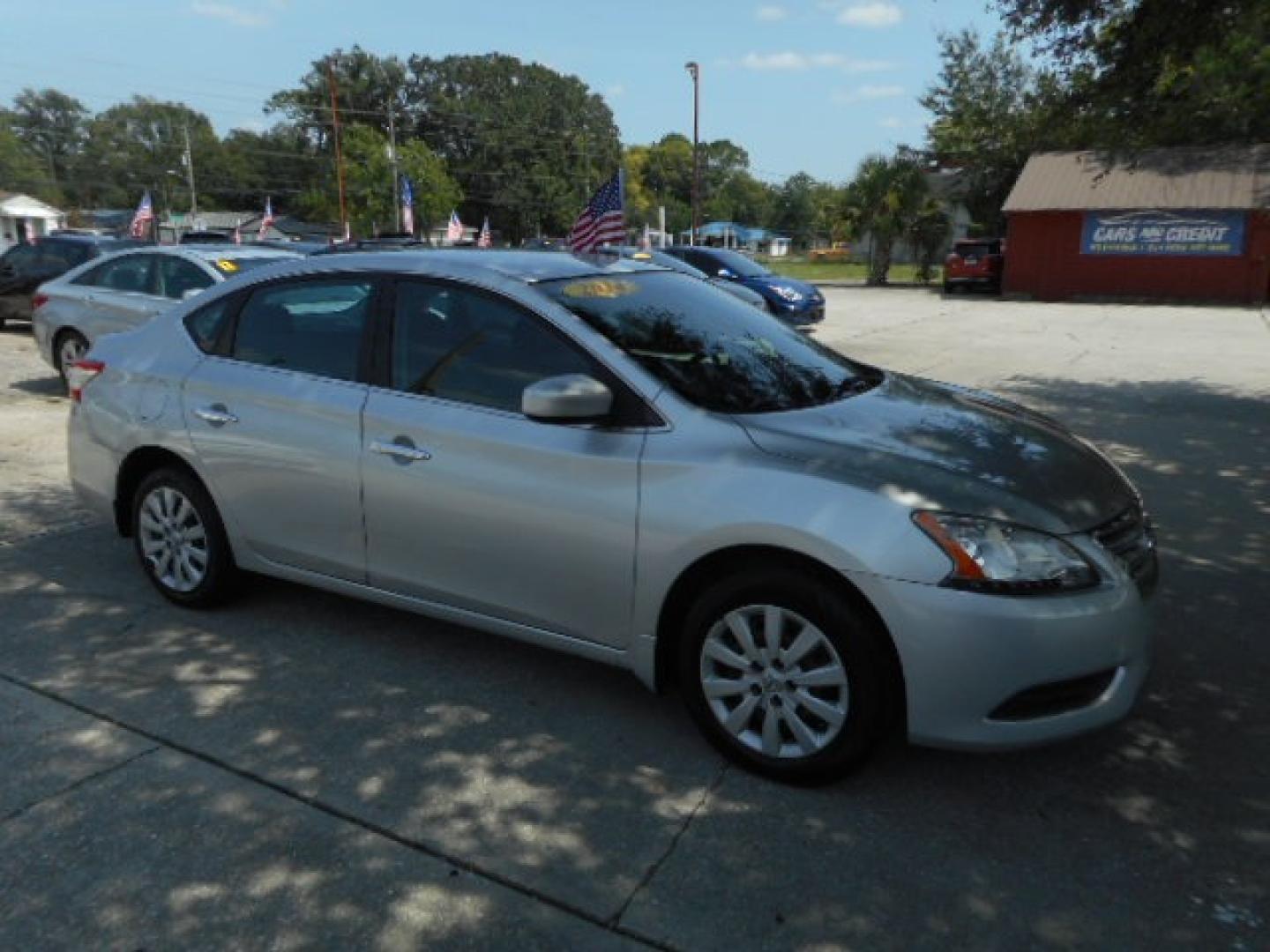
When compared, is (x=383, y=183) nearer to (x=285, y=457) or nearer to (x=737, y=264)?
(x=737, y=264)

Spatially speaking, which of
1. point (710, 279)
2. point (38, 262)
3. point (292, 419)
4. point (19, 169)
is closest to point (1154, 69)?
point (710, 279)

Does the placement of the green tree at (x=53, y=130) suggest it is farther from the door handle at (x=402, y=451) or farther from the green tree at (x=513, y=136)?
the door handle at (x=402, y=451)

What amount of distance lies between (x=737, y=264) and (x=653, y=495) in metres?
15.5

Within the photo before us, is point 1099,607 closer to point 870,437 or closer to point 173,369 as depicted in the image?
point 870,437

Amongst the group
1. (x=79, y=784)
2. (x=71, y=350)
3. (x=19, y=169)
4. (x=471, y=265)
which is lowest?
(x=79, y=784)

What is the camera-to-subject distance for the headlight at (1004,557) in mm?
2789

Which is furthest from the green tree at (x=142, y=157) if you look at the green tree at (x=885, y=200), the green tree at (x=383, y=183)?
the green tree at (x=885, y=200)

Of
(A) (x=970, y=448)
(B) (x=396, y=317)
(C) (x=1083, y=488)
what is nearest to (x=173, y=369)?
(B) (x=396, y=317)

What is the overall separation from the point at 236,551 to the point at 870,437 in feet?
8.95

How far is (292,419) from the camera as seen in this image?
3988mm

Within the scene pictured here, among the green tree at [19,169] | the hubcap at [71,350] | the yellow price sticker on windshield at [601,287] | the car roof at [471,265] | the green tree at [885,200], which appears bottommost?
the hubcap at [71,350]

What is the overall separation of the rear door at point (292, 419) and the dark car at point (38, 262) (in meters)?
12.2

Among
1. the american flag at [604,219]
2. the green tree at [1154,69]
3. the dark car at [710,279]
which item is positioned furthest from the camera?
the american flag at [604,219]

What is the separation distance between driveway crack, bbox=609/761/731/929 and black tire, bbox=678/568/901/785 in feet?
0.30
